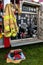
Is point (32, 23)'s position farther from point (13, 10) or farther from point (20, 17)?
point (13, 10)

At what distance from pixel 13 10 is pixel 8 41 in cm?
74

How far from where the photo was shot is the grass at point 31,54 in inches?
200

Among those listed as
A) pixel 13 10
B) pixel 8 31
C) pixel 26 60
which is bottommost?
pixel 26 60

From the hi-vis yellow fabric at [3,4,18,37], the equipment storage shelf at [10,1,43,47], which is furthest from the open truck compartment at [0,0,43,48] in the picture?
the hi-vis yellow fabric at [3,4,18,37]

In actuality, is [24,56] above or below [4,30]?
below

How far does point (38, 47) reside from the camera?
6184mm

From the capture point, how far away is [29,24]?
6648 mm

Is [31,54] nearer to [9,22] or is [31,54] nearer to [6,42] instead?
[6,42]

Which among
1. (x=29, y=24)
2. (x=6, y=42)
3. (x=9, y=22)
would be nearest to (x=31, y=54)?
(x=6, y=42)

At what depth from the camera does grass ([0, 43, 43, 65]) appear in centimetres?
507

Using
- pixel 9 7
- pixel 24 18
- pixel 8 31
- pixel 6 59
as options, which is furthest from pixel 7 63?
pixel 24 18

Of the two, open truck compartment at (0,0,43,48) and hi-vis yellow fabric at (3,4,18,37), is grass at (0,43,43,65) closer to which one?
open truck compartment at (0,0,43,48)

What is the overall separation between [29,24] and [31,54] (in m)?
1.27

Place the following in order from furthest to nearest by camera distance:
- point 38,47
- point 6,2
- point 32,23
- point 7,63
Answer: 1. point 32,23
2. point 38,47
3. point 6,2
4. point 7,63
